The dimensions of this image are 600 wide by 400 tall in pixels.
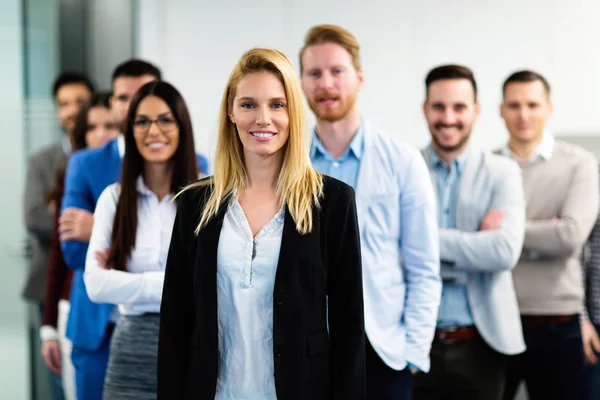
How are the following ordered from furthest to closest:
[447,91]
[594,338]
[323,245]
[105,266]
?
[594,338], [447,91], [105,266], [323,245]

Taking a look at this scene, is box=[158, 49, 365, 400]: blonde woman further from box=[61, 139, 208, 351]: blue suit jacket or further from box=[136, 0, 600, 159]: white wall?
box=[136, 0, 600, 159]: white wall

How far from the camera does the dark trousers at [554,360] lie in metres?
3.39

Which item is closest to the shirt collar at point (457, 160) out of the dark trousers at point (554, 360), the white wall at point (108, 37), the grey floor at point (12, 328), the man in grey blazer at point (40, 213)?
the dark trousers at point (554, 360)

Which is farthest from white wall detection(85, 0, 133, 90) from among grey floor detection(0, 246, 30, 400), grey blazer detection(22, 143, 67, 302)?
grey floor detection(0, 246, 30, 400)

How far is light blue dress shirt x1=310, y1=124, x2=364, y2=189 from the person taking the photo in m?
2.71

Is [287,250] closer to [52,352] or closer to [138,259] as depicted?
[138,259]

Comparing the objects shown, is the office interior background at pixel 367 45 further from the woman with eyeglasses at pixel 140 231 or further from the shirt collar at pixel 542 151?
the woman with eyeglasses at pixel 140 231

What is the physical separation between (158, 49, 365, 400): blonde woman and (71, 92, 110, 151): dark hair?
6.76ft

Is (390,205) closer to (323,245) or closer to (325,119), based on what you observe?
(325,119)

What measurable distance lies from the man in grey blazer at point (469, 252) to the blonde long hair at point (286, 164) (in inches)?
48.6

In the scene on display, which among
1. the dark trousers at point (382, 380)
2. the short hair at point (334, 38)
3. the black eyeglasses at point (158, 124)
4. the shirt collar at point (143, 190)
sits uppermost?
the short hair at point (334, 38)

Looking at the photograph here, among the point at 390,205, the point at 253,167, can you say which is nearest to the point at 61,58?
the point at 390,205

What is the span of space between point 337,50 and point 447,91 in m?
0.70

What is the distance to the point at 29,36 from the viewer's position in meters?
4.24
